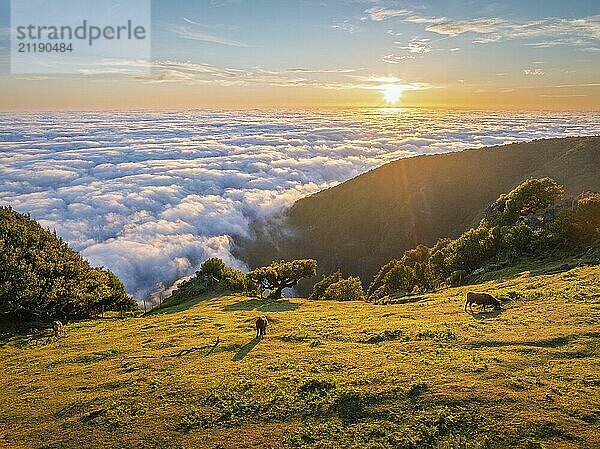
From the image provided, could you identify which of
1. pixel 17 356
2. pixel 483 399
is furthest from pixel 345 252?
pixel 483 399

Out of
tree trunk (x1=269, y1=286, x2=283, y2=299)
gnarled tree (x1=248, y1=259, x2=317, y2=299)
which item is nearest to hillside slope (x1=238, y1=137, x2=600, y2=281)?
gnarled tree (x1=248, y1=259, x2=317, y2=299)

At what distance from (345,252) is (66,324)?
130722 mm

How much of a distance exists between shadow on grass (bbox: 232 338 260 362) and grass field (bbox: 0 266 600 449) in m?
0.13

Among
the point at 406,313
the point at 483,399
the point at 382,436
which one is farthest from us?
the point at 406,313

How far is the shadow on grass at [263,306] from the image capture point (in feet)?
139

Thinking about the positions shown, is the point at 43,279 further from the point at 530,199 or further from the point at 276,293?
the point at 530,199

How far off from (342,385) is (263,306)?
90.8 feet

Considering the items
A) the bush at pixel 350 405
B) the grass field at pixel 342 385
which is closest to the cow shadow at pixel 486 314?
the grass field at pixel 342 385

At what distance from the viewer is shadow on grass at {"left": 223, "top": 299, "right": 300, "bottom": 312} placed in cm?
A: 4238

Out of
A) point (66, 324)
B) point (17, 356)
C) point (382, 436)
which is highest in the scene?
point (382, 436)

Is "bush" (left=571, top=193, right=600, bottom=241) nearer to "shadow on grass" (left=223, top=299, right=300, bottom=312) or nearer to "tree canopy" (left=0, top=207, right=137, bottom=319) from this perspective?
"shadow on grass" (left=223, top=299, right=300, bottom=312)

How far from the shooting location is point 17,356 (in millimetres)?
31188

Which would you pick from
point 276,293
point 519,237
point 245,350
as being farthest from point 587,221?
point 245,350

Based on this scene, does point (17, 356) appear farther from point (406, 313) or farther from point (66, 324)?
point (406, 313)
